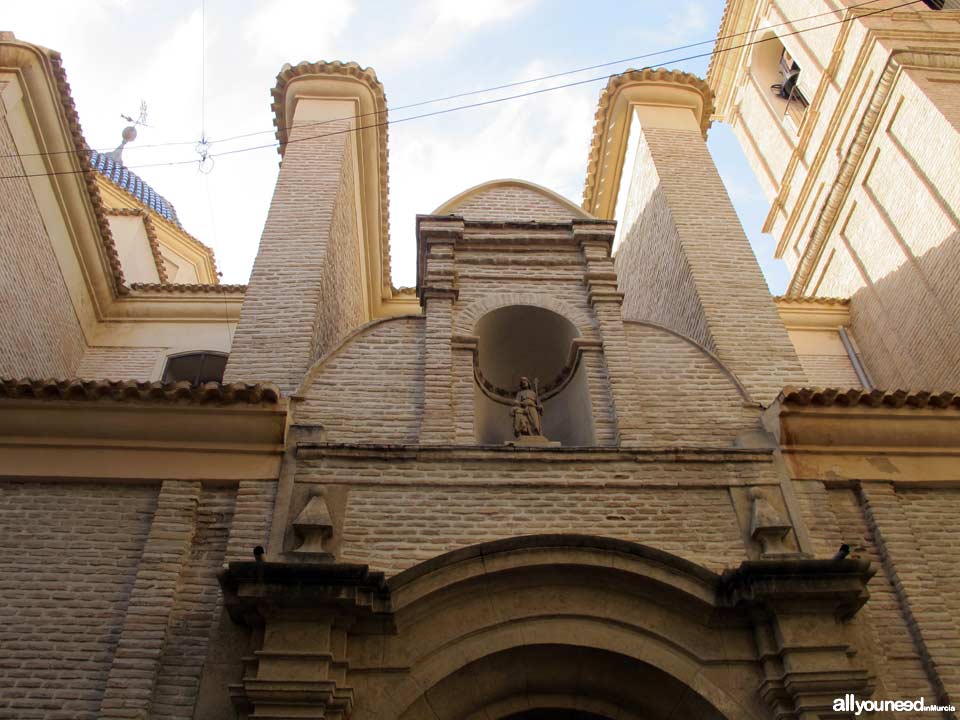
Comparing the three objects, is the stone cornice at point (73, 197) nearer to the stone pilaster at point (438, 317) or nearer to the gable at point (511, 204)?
the gable at point (511, 204)

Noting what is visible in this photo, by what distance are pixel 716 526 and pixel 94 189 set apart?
8862 mm

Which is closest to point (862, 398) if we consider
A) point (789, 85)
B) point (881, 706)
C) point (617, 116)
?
point (881, 706)

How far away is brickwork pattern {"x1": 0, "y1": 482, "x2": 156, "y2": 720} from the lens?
5184 millimetres

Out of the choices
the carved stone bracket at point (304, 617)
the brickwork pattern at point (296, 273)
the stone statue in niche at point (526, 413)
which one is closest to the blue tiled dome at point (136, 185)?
the brickwork pattern at point (296, 273)

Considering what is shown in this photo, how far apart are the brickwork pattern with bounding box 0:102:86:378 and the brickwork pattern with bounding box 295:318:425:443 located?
4173 millimetres

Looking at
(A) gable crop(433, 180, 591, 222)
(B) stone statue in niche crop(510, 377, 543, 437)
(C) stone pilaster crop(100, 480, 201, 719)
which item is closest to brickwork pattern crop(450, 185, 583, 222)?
(A) gable crop(433, 180, 591, 222)

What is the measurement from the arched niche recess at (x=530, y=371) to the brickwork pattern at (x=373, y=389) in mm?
623

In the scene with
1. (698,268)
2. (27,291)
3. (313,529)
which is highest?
(27,291)

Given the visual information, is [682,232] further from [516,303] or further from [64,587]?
[64,587]

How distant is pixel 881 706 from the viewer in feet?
17.0

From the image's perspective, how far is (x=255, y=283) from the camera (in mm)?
8414

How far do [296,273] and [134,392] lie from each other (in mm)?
2556

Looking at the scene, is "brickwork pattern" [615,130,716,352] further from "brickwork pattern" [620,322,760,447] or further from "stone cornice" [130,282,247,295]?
"stone cornice" [130,282,247,295]

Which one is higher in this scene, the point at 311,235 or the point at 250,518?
the point at 311,235
